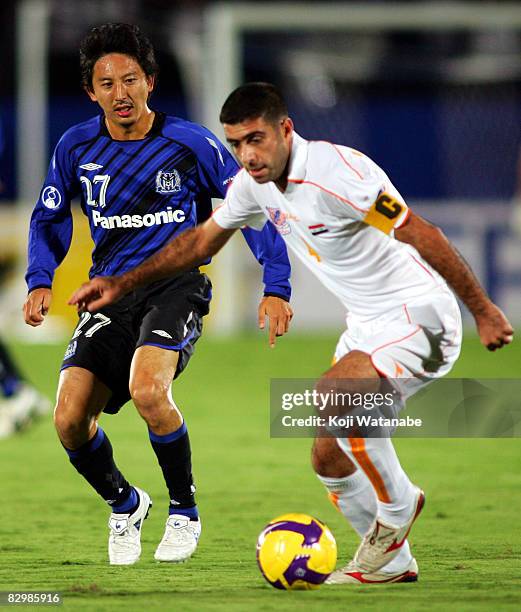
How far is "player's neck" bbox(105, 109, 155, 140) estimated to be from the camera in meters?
5.90

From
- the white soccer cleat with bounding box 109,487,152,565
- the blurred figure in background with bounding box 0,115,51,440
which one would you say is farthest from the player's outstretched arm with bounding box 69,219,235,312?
the blurred figure in background with bounding box 0,115,51,440

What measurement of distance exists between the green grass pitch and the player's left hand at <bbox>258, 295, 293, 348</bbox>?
0.99 m

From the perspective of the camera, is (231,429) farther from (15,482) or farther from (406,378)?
(406,378)

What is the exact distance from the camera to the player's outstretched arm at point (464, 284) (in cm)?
466

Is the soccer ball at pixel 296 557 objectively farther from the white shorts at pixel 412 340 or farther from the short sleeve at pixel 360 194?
the short sleeve at pixel 360 194

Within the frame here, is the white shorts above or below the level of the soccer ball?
above

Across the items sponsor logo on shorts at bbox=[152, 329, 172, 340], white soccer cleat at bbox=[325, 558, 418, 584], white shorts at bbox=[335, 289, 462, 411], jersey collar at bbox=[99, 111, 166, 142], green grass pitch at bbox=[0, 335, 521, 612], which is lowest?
green grass pitch at bbox=[0, 335, 521, 612]

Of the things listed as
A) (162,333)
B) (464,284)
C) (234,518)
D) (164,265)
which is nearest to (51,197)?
(162,333)

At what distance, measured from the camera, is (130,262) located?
582 cm

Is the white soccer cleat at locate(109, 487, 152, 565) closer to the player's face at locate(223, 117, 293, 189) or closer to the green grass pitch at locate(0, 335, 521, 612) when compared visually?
the green grass pitch at locate(0, 335, 521, 612)

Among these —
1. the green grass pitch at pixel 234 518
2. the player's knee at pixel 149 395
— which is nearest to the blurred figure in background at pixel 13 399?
the green grass pitch at pixel 234 518

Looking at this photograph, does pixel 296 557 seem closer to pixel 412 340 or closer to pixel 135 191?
pixel 412 340

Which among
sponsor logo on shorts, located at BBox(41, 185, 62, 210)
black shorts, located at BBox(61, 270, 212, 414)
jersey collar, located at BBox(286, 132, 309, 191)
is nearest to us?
jersey collar, located at BBox(286, 132, 309, 191)

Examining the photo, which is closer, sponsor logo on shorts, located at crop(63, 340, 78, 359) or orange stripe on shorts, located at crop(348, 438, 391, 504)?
orange stripe on shorts, located at crop(348, 438, 391, 504)
